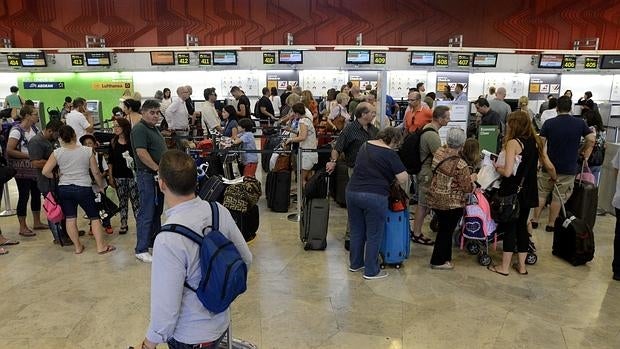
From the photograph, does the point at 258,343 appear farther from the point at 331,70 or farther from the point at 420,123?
the point at 331,70

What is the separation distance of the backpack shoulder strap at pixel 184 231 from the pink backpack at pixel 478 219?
3355 millimetres

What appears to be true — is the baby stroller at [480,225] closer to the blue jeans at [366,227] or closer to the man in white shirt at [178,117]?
the blue jeans at [366,227]

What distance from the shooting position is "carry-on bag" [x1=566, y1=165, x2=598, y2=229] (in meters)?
5.01

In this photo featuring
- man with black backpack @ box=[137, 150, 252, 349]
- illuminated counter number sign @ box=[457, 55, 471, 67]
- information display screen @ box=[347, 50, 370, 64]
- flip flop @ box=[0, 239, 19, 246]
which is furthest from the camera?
illuminated counter number sign @ box=[457, 55, 471, 67]

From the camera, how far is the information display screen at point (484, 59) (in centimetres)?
1309

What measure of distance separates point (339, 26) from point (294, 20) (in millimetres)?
1407

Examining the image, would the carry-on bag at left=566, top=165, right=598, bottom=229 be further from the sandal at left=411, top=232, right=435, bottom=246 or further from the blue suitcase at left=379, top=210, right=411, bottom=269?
the blue suitcase at left=379, top=210, right=411, bottom=269

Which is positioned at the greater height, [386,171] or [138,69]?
[138,69]

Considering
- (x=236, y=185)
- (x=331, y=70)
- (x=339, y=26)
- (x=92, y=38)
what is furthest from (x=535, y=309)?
(x=92, y=38)

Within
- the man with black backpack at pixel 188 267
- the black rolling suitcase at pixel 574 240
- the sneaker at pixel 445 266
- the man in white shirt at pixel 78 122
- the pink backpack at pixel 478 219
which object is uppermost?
the man in white shirt at pixel 78 122

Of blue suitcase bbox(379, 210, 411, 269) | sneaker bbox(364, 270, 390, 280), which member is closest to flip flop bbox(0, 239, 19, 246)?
sneaker bbox(364, 270, 390, 280)

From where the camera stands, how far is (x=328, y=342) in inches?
126

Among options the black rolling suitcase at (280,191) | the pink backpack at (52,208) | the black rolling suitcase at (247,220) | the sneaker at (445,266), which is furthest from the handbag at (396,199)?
the pink backpack at (52,208)

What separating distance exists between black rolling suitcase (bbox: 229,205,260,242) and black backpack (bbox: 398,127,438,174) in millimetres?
1703
